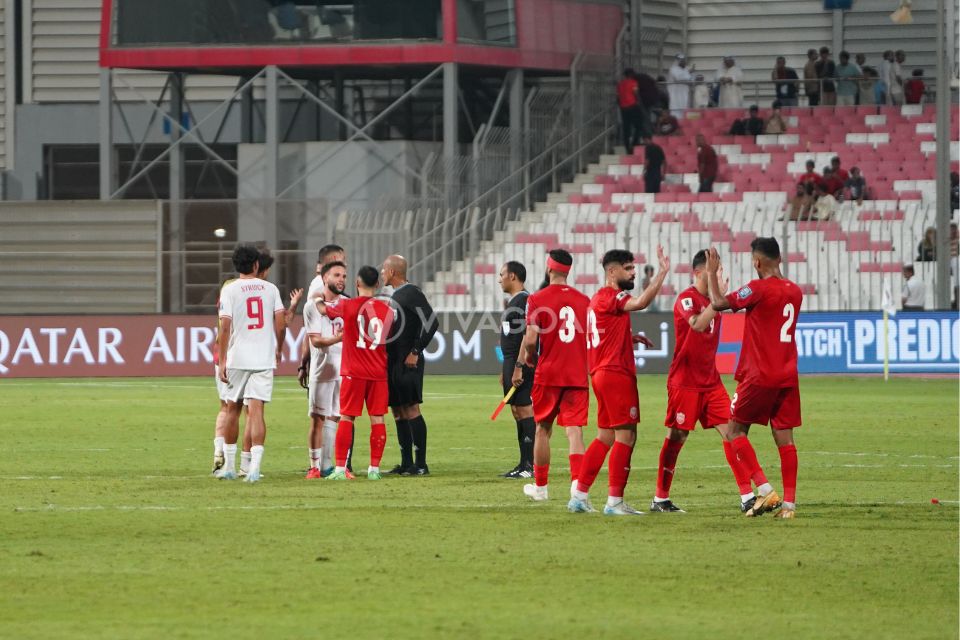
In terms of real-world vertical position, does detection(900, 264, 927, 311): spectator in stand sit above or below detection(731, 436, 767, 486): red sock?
above

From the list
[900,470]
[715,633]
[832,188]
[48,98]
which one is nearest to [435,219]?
[832,188]

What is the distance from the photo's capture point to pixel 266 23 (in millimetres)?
38469

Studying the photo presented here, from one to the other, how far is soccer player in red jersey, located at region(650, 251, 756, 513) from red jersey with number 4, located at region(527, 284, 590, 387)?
72cm

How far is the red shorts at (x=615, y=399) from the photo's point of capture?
40.9 feet

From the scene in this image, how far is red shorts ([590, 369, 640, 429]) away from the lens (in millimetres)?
12477

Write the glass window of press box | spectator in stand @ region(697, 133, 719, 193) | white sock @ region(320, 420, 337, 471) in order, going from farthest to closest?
1. spectator in stand @ region(697, 133, 719, 193)
2. the glass window of press box
3. white sock @ region(320, 420, 337, 471)

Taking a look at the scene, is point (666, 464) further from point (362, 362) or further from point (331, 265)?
point (331, 265)

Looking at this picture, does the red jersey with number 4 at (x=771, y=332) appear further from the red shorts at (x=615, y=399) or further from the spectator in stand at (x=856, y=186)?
the spectator in stand at (x=856, y=186)

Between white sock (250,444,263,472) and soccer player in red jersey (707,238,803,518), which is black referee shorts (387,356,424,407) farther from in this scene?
soccer player in red jersey (707,238,803,518)

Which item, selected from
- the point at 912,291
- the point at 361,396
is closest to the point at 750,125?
the point at 912,291

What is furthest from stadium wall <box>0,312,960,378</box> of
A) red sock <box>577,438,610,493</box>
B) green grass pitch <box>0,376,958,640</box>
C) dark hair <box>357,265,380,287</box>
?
red sock <box>577,438,610,493</box>

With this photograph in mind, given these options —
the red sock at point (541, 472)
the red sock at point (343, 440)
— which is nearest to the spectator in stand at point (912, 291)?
the red sock at point (343, 440)

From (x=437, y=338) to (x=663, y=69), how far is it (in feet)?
48.5

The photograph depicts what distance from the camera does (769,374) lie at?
1247 cm
